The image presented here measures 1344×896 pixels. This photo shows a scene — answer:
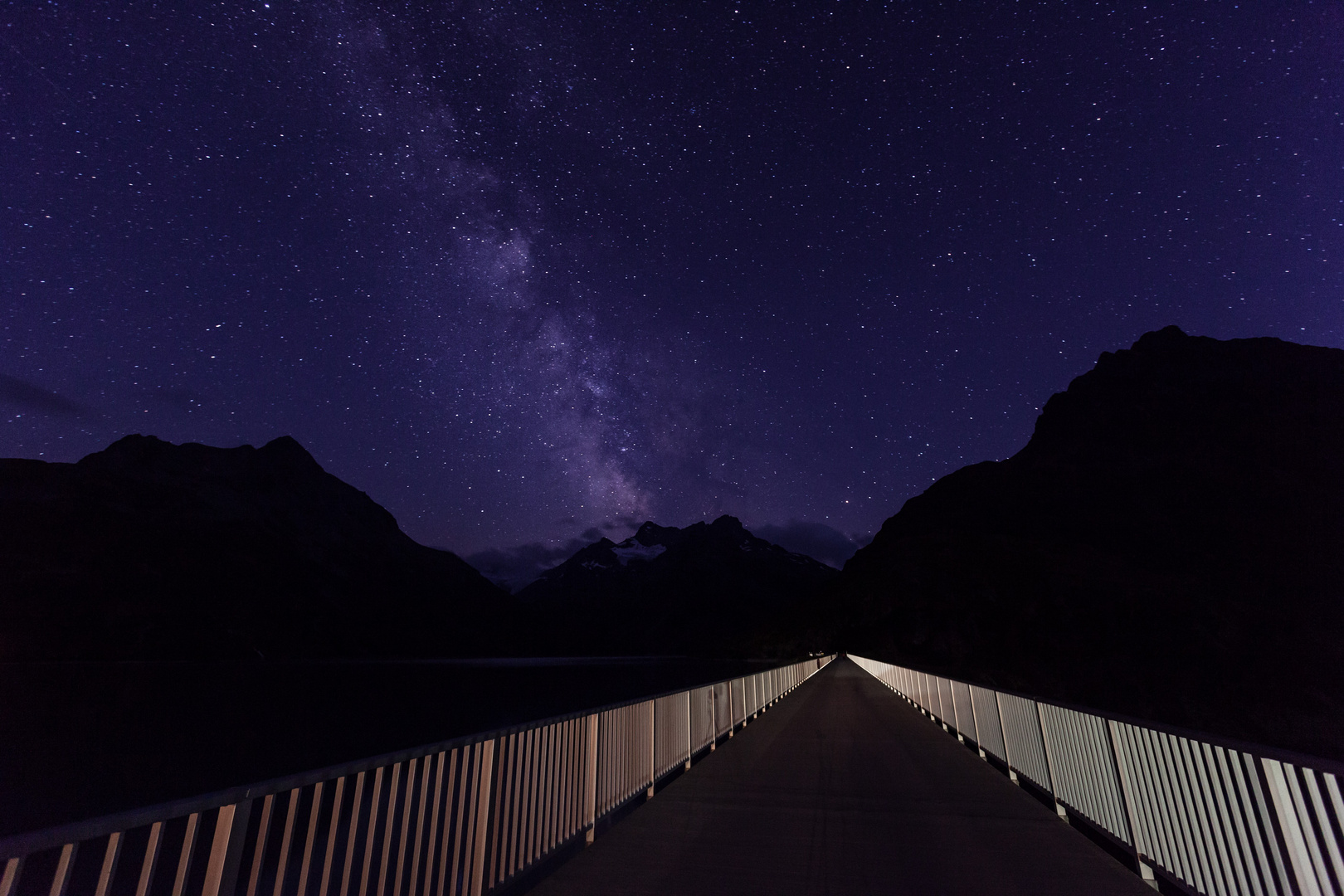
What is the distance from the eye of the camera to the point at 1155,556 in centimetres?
13975

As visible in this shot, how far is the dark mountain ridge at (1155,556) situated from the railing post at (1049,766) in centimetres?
5716

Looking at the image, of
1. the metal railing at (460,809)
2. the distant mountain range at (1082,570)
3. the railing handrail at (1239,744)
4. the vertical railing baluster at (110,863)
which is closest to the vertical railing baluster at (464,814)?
the metal railing at (460,809)

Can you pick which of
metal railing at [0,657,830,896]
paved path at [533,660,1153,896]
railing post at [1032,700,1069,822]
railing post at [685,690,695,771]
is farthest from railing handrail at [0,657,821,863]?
railing post at [1032,700,1069,822]

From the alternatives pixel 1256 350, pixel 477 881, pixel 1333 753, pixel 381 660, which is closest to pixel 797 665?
pixel 477 881

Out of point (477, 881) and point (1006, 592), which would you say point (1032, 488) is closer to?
point (1006, 592)

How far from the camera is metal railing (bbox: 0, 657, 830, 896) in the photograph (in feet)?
8.77

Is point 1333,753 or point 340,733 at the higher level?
point 340,733

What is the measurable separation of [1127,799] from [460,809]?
18.4 feet

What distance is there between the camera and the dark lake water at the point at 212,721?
40250 mm

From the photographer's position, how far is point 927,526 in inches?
6604

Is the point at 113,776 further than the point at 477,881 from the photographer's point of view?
Yes

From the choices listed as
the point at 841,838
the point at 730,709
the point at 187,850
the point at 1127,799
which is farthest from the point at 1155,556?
the point at 187,850

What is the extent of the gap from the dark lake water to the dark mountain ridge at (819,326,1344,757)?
4283 centimetres

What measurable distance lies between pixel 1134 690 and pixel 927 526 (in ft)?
238
